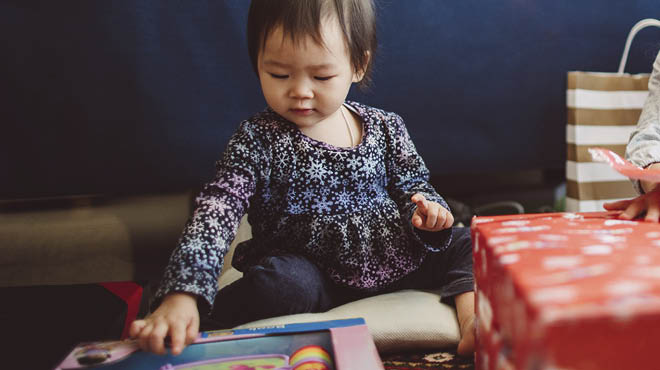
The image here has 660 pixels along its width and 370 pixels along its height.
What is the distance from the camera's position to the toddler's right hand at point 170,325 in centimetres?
46

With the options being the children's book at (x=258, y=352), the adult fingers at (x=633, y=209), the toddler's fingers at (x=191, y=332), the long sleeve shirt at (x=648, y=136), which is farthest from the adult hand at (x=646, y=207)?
the toddler's fingers at (x=191, y=332)

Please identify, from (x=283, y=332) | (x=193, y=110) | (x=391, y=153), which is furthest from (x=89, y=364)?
(x=193, y=110)

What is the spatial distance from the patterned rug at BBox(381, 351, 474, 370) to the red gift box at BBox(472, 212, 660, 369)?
0.52 ft

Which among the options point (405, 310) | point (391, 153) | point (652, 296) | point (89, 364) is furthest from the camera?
point (391, 153)

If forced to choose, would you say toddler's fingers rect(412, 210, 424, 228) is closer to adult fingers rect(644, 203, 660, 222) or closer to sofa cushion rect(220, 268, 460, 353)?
sofa cushion rect(220, 268, 460, 353)

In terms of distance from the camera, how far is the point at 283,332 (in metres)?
0.51

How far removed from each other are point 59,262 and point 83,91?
0.37 metres

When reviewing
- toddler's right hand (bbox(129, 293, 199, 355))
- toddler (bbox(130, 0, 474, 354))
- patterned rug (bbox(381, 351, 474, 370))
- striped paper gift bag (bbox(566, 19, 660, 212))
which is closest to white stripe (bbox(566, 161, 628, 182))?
striped paper gift bag (bbox(566, 19, 660, 212))

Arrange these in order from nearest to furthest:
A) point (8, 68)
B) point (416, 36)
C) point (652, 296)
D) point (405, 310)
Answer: point (652, 296) < point (405, 310) < point (8, 68) < point (416, 36)

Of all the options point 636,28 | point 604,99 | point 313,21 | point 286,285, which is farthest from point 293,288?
point 636,28

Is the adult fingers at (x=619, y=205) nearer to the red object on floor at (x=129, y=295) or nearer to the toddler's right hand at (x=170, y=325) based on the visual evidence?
the toddler's right hand at (x=170, y=325)

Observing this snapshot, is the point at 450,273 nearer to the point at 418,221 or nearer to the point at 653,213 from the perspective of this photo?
the point at 418,221

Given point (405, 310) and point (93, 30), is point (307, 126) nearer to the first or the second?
point (405, 310)

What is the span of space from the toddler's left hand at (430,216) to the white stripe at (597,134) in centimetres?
56
